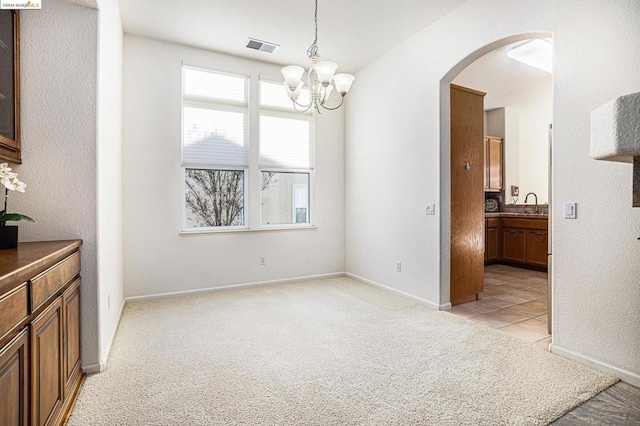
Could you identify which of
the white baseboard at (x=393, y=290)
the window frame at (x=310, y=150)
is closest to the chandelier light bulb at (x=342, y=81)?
the window frame at (x=310, y=150)

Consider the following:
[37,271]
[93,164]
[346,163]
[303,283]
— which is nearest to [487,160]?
[346,163]

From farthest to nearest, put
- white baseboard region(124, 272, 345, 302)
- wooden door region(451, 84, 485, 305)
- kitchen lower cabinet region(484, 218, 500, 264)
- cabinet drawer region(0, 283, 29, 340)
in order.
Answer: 1. kitchen lower cabinet region(484, 218, 500, 264)
2. white baseboard region(124, 272, 345, 302)
3. wooden door region(451, 84, 485, 305)
4. cabinet drawer region(0, 283, 29, 340)

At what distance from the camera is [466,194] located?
404cm

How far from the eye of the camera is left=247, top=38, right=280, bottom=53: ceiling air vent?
13.5 feet

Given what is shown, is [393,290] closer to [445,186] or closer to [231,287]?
[445,186]

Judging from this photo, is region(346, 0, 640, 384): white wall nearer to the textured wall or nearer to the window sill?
the window sill

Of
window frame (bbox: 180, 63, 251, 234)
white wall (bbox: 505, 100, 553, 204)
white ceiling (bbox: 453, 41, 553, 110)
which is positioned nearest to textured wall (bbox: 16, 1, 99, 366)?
window frame (bbox: 180, 63, 251, 234)

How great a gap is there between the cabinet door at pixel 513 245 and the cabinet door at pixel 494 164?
0.92 m

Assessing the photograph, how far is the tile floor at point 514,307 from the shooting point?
3164 millimetres

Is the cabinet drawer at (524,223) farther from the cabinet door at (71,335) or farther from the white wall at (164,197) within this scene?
the cabinet door at (71,335)

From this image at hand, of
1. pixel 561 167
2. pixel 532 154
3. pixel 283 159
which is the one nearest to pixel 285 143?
pixel 283 159

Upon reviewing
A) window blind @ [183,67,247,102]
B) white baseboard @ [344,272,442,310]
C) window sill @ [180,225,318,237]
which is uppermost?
window blind @ [183,67,247,102]

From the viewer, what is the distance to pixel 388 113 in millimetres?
4391

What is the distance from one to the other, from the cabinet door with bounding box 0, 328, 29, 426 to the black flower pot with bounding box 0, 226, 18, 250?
0.71m
